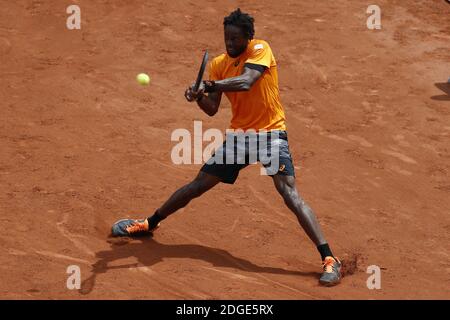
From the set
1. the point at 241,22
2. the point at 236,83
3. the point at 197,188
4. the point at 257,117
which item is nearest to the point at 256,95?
the point at 257,117

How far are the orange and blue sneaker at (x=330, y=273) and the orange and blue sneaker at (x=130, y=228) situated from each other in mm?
1717

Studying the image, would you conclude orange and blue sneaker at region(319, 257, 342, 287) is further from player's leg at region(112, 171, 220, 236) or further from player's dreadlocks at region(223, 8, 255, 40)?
player's dreadlocks at region(223, 8, 255, 40)

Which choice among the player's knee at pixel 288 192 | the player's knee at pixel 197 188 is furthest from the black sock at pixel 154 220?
the player's knee at pixel 288 192

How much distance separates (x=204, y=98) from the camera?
7.46m

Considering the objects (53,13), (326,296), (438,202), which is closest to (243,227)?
(326,296)

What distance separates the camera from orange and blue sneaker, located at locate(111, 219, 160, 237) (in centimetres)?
812

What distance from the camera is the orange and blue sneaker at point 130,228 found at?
812 centimetres

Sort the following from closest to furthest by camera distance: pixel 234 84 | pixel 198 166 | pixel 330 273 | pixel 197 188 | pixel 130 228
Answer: pixel 234 84
pixel 330 273
pixel 197 188
pixel 130 228
pixel 198 166

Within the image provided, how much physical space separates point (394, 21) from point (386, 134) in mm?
3853

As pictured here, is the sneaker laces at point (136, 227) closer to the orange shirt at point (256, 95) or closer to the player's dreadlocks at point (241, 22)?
the orange shirt at point (256, 95)

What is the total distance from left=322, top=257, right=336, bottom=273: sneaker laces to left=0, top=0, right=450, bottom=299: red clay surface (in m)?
0.18

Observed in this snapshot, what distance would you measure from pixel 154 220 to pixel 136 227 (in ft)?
0.60

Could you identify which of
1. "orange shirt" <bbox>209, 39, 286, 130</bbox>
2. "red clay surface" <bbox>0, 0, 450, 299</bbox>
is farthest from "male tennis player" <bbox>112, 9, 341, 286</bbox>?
"red clay surface" <bbox>0, 0, 450, 299</bbox>

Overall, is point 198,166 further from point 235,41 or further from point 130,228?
point 235,41
